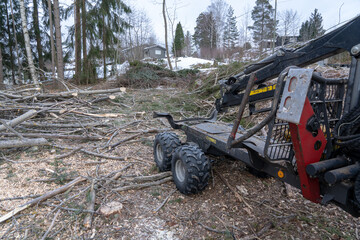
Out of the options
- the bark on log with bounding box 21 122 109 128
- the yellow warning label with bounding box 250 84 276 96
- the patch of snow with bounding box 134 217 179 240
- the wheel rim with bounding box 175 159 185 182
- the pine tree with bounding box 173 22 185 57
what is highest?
the pine tree with bounding box 173 22 185 57

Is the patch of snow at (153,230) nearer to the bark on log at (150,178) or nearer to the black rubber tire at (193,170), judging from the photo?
the black rubber tire at (193,170)

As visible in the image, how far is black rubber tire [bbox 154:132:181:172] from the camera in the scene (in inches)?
159

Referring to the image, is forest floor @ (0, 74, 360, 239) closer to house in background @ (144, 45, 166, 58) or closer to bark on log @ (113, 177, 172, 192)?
bark on log @ (113, 177, 172, 192)

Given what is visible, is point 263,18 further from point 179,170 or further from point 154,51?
point 179,170

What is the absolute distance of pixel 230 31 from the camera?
39812mm

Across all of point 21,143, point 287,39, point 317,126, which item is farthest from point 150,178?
point 287,39

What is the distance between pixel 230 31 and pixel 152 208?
41.1m

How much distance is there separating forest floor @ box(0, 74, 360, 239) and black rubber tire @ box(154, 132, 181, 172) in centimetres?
29

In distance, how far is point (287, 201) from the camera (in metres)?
3.61

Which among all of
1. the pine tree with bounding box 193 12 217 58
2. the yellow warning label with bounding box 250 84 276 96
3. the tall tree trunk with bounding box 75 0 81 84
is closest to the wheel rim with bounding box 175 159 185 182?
the yellow warning label with bounding box 250 84 276 96

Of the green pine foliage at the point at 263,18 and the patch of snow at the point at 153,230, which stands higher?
the green pine foliage at the point at 263,18

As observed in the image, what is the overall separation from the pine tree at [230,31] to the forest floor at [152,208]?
125ft

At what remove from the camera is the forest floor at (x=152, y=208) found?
284 cm

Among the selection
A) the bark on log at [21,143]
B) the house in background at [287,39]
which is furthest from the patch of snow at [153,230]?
the house in background at [287,39]
